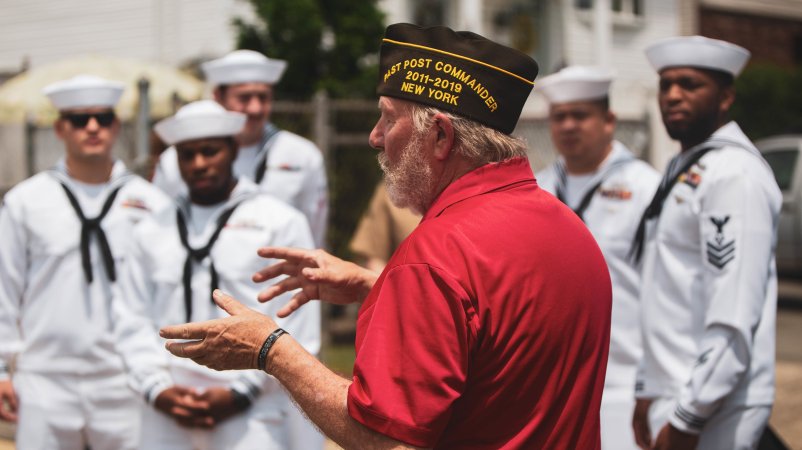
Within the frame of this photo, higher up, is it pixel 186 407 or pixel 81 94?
pixel 81 94

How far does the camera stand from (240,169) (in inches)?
235

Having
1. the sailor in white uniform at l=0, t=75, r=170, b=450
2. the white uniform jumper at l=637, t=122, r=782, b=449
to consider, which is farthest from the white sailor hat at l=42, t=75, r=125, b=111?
the white uniform jumper at l=637, t=122, r=782, b=449

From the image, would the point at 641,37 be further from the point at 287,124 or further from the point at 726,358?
the point at 726,358

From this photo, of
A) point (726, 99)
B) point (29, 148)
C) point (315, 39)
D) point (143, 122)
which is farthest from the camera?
point (315, 39)

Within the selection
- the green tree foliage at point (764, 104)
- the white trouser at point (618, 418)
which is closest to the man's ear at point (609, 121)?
the white trouser at point (618, 418)

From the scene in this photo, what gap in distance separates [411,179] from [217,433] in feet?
6.89

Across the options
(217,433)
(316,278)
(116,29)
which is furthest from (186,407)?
(116,29)

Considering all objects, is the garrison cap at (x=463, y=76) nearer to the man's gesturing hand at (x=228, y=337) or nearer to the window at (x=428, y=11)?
the man's gesturing hand at (x=228, y=337)

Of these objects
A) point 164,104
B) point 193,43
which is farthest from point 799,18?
point 164,104

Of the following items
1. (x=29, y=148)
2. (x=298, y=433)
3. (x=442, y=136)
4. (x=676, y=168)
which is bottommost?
(x=29, y=148)

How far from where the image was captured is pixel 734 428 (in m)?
3.60

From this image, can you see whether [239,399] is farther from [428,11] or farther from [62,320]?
[428,11]

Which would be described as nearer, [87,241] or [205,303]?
[205,303]

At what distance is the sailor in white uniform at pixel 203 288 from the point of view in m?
4.20
